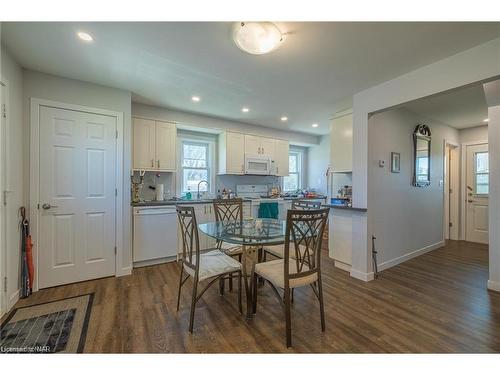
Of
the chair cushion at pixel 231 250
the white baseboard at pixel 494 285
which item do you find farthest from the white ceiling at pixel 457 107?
the chair cushion at pixel 231 250

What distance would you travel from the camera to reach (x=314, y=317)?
6.61 feet

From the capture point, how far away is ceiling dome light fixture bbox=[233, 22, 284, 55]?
1623 mm

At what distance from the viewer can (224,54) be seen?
2.09 m

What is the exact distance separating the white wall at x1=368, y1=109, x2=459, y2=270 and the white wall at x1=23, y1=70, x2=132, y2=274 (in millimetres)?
3127

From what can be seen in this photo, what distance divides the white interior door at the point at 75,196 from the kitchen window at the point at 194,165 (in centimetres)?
151

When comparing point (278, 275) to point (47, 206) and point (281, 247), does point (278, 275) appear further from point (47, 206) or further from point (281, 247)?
point (47, 206)

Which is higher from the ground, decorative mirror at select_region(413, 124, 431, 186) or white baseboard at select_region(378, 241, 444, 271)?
decorative mirror at select_region(413, 124, 431, 186)

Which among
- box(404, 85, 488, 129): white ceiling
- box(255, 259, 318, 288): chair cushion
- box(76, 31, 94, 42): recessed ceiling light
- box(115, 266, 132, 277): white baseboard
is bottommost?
box(115, 266, 132, 277): white baseboard

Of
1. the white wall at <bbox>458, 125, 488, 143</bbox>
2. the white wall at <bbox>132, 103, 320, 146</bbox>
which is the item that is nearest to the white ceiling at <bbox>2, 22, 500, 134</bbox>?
the white wall at <bbox>132, 103, 320, 146</bbox>

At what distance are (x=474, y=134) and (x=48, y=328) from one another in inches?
281

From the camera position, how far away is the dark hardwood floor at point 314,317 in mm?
1645

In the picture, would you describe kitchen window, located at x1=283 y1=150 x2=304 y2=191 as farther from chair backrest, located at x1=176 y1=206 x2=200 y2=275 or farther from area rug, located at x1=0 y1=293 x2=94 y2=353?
area rug, located at x1=0 y1=293 x2=94 y2=353

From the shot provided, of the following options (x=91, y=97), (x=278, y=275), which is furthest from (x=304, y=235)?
(x=91, y=97)
